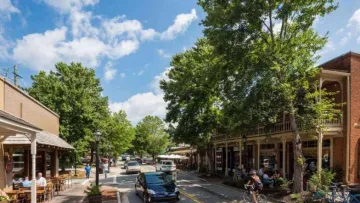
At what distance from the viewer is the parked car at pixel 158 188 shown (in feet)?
55.8

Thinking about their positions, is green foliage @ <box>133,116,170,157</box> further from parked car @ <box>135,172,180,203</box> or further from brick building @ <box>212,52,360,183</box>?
parked car @ <box>135,172,180,203</box>

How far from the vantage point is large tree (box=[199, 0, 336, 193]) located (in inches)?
729

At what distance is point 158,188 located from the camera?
17500mm

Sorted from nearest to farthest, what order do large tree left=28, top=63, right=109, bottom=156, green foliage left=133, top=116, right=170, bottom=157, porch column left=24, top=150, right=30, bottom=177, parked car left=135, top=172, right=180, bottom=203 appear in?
1. parked car left=135, top=172, right=180, bottom=203
2. porch column left=24, top=150, right=30, bottom=177
3. large tree left=28, top=63, right=109, bottom=156
4. green foliage left=133, top=116, right=170, bottom=157

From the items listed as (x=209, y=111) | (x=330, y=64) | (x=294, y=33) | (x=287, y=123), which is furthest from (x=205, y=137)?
(x=294, y=33)

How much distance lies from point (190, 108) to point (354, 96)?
50.8 ft

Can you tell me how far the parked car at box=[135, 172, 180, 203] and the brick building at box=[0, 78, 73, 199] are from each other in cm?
547

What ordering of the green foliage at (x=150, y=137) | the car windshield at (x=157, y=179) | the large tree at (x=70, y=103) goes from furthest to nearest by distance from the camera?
the green foliage at (x=150, y=137) < the large tree at (x=70, y=103) < the car windshield at (x=157, y=179)

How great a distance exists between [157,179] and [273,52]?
9222 millimetres

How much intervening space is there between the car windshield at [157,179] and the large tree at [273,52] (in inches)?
A: 222

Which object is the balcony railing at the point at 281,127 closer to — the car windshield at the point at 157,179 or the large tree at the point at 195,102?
the large tree at the point at 195,102

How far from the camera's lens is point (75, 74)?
141 ft

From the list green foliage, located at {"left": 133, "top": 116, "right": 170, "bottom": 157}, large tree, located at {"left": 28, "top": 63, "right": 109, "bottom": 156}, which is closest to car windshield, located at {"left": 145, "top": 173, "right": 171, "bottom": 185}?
large tree, located at {"left": 28, "top": 63, "right": 109, "bottom": 156}

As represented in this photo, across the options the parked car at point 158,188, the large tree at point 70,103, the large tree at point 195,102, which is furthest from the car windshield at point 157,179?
the large tree at point 70,103
